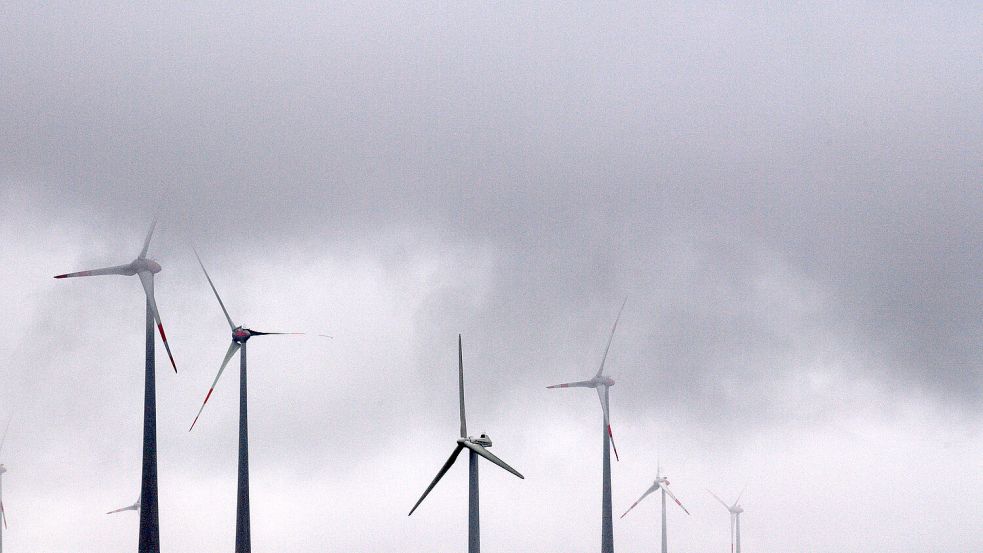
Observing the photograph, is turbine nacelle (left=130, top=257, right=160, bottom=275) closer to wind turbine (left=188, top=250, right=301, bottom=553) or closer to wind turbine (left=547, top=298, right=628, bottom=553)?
wind turbine (left=188, top=250, right=301, bottom=553)

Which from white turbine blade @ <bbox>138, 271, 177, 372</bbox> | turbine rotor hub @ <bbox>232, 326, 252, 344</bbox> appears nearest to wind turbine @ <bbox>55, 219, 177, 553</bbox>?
white turbine blade @ <bbox>138, 271, 177, 372</bbox>

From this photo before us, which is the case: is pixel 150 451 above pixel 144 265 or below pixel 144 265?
below

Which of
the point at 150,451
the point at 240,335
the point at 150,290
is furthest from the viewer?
the point at 240,335

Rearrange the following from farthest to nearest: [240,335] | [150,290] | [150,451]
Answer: [240,335] < [150,290] < [150,451]

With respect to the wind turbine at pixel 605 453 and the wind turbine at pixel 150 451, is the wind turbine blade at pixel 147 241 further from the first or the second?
the wind turbine at pixel 605 453

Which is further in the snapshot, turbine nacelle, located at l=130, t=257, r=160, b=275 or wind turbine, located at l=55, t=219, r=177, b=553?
turbine nacelle, located at l=130, t=257, r=160, b=275

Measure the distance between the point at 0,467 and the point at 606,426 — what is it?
7464cm


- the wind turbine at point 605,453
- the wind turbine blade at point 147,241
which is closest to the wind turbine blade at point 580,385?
the wind turbine at point 605,453

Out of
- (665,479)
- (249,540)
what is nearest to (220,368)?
(249,540)

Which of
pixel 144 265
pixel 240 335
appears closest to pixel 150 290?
pixel 144 265

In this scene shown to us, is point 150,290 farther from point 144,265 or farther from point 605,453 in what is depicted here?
point 605,453

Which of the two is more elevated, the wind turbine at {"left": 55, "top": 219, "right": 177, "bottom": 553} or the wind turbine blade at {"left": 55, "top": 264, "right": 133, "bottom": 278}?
the wind turbine blade at {"left": 55, "top": 264, "right": 133, "bottom": 278}

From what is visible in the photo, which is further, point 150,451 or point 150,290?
point 150,290

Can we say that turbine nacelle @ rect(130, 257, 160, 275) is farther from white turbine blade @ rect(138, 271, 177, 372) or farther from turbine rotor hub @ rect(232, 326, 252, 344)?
turbine rotor hub @ rect(232, 326, 252, 344)
